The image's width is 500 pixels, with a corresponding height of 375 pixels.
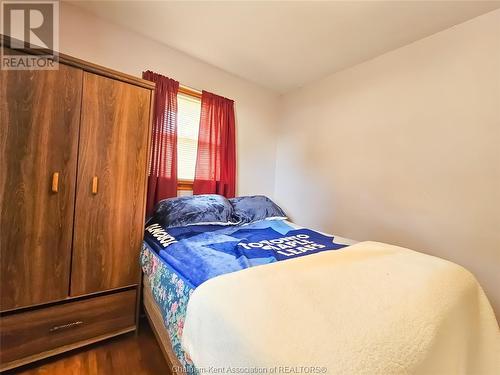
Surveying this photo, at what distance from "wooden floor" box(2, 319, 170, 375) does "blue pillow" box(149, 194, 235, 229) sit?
0.83 meters

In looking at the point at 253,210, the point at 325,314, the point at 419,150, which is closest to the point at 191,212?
the point at 253,210

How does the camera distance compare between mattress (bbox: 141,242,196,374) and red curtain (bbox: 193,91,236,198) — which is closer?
mattress (bbox: 141,242,196,374)

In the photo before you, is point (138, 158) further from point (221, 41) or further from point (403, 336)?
point (403, 336)

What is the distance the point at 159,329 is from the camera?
1396mm

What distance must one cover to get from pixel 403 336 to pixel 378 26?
215cm

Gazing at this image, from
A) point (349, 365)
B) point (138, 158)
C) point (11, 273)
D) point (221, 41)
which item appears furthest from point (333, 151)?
point (11, 273)

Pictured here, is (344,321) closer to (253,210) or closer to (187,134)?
(253,210)

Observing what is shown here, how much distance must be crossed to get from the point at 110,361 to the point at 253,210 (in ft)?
5.16

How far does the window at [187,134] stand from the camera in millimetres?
2346

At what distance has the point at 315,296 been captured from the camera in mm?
798

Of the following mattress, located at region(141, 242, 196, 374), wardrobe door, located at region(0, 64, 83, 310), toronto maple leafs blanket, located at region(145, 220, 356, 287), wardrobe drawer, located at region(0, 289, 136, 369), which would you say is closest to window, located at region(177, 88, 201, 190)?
toronto maple leafs blanket, located at region(145, 220, 356, 287)

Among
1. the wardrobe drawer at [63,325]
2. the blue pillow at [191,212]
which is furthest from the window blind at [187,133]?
the wardrobe drawer at [63,325]

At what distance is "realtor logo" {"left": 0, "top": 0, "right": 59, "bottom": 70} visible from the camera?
1.24 m

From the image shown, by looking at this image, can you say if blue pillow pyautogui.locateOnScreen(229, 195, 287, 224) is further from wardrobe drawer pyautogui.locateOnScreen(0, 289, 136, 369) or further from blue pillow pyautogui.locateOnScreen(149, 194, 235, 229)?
wardrobe drawer pyautogui.locateOnScreen(0, 289, 136, 369)
